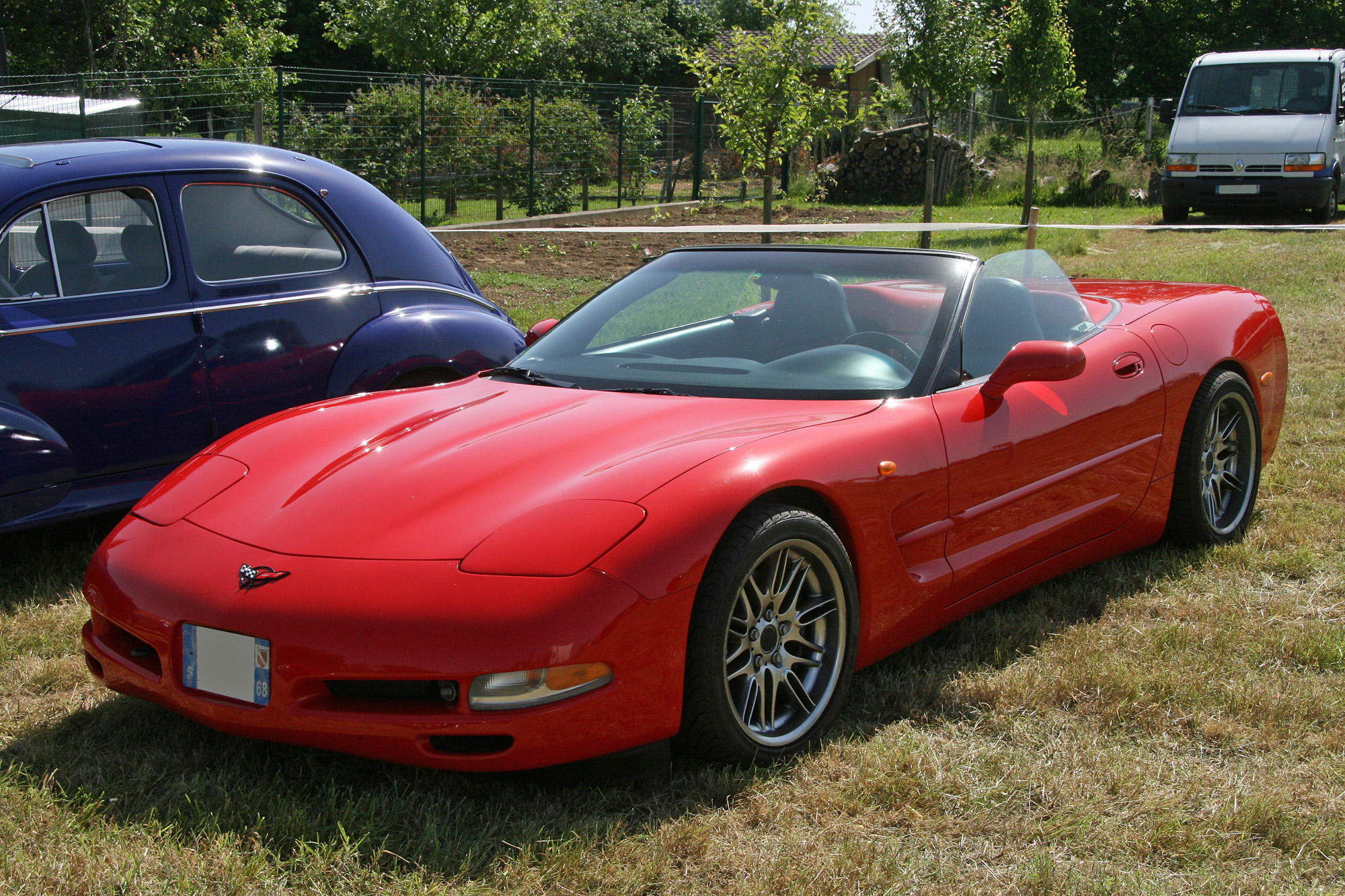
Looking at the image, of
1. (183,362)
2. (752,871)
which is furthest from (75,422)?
(752,871)

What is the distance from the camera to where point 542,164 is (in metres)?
18.6

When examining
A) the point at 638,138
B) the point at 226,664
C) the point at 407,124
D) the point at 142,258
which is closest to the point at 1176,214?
the point at 638,138

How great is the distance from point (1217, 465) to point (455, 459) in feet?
10.2

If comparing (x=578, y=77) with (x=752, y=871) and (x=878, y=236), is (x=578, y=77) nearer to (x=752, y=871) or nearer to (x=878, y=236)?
(x=878, y=236)

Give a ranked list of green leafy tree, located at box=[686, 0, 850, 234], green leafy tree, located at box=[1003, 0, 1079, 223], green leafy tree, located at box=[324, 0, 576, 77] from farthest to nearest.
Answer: green leafy tree, located at box=[324, 0, 576, 77]
green leafy tree, located at box=[1003, 0, 1079, 223]
green leafy tree, located at box=[686, 0, 850, 234]

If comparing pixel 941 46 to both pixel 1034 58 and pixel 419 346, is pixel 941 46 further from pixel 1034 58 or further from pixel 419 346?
pixel 419 346

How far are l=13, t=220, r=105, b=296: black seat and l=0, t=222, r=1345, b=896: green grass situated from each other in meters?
1.16

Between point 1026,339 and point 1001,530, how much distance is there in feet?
2.55

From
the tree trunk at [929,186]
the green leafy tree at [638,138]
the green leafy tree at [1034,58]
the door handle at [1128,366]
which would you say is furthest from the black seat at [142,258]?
the green leafy tree at [638,138]

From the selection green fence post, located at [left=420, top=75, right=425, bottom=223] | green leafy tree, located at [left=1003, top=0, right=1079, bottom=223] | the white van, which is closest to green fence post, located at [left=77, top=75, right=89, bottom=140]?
green fence post, located at [left=420, top=75, right=425, bottom=223]

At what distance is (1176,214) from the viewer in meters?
17.5

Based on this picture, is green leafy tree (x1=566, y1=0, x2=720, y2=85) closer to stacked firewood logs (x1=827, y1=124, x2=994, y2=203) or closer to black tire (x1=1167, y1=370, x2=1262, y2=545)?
stacked firewood logs (x1=827, y1=124, x2=994, y2=203)

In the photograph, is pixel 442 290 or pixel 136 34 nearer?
pixel 442 290

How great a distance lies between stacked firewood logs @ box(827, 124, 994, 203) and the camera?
23422mm
